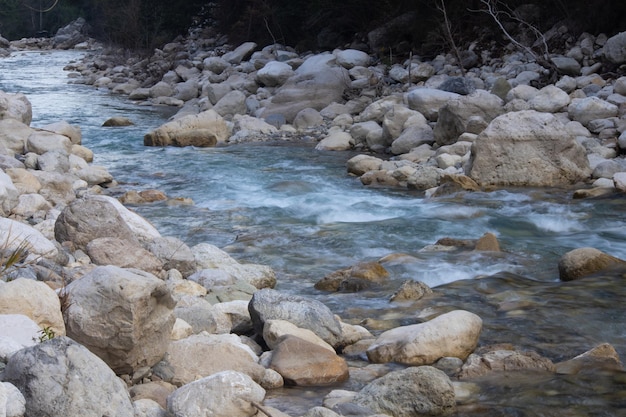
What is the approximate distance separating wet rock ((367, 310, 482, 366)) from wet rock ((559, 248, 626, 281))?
5.80 feet

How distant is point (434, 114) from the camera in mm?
13305

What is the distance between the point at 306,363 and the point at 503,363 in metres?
1.02

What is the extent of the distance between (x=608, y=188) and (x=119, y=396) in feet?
24.6

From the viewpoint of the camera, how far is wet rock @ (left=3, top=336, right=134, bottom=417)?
2674 millimetres

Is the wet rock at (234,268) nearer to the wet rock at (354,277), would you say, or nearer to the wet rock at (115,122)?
the wet rock at (354,277)

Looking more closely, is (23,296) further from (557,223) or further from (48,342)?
(557,223)

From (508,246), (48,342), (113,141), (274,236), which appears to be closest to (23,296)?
(48,342)

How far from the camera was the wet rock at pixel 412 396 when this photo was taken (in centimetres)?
347

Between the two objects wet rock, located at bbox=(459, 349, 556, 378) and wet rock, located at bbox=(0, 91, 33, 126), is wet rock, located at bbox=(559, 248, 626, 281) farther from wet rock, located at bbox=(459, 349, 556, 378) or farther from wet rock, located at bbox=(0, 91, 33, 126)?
wet rock, located at bbox=(0, 91, 33, 126)

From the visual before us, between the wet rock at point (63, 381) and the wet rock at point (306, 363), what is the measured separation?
3.84 ft

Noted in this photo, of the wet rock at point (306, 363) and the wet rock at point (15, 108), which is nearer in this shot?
the wet rock at point (306, 363)

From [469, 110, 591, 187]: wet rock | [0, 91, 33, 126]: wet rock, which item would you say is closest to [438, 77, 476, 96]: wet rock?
[469, 110, 591, 187]: wet rock

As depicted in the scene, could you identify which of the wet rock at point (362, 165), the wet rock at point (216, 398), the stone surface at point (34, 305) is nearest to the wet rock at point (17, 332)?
the stone surface at point (34, 305)

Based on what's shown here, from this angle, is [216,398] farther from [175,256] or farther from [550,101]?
[550,101]
